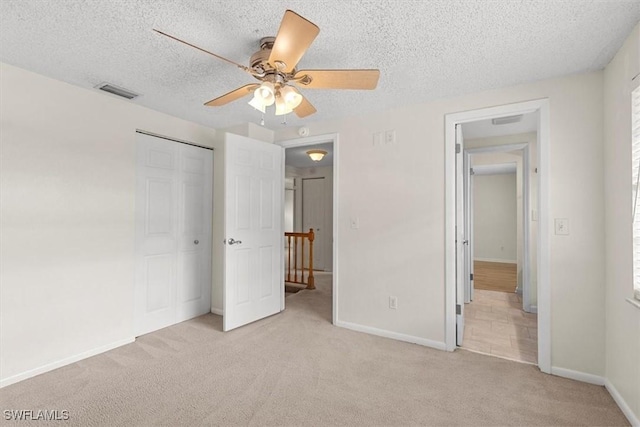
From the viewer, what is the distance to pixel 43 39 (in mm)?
1916

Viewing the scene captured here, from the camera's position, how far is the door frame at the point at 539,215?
7.95 feet

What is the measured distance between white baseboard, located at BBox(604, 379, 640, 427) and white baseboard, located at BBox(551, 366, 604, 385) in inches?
1.8

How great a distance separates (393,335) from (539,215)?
5.45 feet

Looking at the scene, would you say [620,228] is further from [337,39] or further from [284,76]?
[284,76]

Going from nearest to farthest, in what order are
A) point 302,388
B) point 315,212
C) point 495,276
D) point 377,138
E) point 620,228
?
point 620,228 < point 302,388 < point 377,138 < point 495,276 < point 315,212

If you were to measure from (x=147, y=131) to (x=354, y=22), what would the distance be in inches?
94.2

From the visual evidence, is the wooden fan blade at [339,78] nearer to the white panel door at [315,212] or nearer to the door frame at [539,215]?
the door frame at [539,215]

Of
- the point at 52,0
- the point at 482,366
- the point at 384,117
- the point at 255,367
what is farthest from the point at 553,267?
the point at 52,0

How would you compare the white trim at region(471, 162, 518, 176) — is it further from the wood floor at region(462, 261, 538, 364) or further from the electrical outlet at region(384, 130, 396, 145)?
the electrical outlet at region(384, 130, 396, 145)

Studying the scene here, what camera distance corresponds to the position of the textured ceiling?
1606 millimetres

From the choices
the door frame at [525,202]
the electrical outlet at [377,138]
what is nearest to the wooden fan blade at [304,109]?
the electrical outlet at [377,138]

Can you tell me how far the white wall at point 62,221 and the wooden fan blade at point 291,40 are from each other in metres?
2.02

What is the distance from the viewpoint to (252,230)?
3.48 metres

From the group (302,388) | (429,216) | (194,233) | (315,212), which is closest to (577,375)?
(429,216)
